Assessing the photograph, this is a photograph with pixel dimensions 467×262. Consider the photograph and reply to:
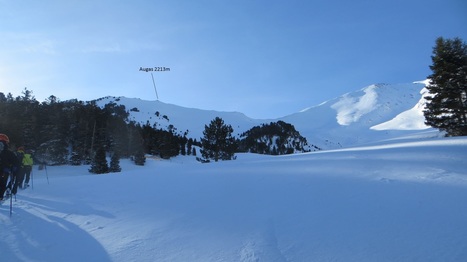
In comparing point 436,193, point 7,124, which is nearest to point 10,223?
point 436,193

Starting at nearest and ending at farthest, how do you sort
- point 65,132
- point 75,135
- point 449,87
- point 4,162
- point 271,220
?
point 271,220 → point 4,162 → point 449,87 → point 65,132 → point 75,135

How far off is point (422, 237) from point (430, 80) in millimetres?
29110

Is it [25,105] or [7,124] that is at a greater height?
[25,105]

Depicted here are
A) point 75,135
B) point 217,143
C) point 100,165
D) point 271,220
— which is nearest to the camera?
point 271,220

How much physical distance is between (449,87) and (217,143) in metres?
26.2

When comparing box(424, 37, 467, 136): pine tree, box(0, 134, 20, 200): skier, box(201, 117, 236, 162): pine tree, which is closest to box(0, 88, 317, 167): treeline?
box(201, 117, 236, 162): pine tree

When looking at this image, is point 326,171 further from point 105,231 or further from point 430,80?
point 430,80

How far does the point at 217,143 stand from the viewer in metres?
36.7

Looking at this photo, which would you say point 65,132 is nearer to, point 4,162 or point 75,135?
point 75,135

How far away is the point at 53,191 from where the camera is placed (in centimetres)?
994

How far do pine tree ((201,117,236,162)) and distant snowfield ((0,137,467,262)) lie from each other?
28.1 meters

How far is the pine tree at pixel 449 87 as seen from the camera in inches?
926

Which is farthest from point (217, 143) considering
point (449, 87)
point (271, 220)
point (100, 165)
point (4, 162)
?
point (271, 220)

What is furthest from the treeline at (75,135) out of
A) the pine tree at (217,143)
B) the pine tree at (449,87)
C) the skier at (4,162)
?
the skier at (4,162)
